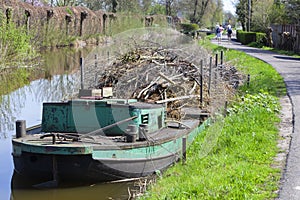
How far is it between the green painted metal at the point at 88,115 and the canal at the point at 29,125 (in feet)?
3.98

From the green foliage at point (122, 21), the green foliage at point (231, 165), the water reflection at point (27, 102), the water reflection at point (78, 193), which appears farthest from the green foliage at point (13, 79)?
the green foliage at point (122, 21)

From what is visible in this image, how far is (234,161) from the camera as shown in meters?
8.41

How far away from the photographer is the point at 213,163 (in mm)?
8672

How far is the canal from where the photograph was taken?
9320 mm

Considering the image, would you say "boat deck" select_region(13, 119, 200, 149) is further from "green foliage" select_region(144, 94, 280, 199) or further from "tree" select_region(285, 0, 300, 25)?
"tree" select_region(285, 0, 300, 25)

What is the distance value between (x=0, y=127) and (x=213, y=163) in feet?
26.6

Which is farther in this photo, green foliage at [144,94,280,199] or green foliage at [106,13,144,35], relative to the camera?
green foliage at [106,13,144,35]

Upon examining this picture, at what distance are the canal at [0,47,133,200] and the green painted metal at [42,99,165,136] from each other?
1214 mm

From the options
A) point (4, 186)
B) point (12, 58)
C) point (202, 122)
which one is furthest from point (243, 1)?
point (4, 186)

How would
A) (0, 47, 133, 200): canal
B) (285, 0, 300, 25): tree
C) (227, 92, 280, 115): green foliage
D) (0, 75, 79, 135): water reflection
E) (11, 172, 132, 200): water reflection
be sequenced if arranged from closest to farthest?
(11, 172, 132, 200): water reflection
(0, 47, 133, 200): canal
(227, 92, 280, 115): green foliage
(0, 75, 79, 135): water reflection
(285, 0, 300, 25): tree

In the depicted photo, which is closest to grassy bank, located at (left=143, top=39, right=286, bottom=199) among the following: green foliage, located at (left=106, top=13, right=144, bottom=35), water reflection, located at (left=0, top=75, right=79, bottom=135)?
water reflection, located at (left=0, top=75, right=79, bottom=135)

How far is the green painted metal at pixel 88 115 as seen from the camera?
33.0 feet

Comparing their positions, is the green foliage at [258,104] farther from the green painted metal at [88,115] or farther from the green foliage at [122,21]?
the green foliage at [122,21]

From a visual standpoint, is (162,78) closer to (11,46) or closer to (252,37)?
(11,46)
